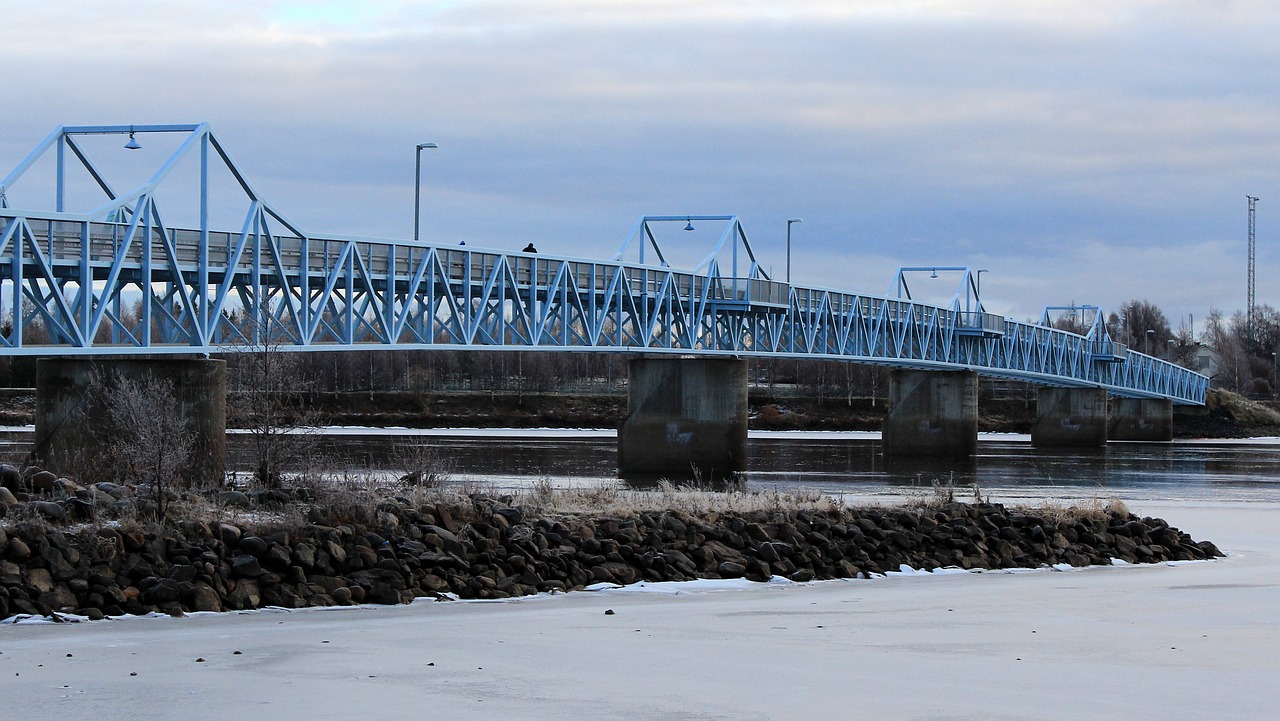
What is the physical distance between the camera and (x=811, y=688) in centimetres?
1412

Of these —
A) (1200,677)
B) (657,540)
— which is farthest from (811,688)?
(657,540)

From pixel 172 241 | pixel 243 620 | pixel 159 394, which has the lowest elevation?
pixel 243 620

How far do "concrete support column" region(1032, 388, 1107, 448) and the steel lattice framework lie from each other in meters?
20.6

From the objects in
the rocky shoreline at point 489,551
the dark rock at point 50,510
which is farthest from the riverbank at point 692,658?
the dark rock at point 50,510

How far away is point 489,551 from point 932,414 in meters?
78.2

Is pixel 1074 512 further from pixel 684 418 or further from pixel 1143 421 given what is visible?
pixel 1143 421

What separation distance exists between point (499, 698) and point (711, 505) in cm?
1612

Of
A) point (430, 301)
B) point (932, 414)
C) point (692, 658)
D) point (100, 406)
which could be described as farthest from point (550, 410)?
point (692, 658)

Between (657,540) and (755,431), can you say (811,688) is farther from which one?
(755,431)

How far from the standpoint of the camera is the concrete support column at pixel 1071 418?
122875 mm

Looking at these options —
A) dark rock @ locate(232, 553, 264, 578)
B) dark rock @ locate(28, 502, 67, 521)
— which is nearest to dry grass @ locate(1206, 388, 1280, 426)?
dark rock @ locate(232, 553, 264, 578)

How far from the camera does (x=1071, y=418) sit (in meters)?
125

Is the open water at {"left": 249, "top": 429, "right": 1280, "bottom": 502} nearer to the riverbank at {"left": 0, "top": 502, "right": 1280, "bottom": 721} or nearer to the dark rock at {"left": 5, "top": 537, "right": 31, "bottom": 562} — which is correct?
the riverbank at {"left": 0, "top": 502, "right": 1280, "bottom": 721}

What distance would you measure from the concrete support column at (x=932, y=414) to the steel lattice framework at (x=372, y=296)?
1.43 m
